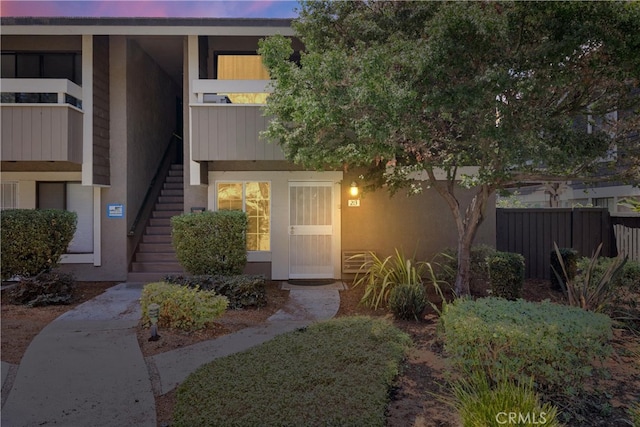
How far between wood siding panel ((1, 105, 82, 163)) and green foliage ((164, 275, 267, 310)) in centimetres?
388

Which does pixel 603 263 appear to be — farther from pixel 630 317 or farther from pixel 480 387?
pixel 480 387

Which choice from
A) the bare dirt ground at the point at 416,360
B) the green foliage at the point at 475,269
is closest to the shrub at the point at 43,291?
the bare dirt ground at the point at 416,360

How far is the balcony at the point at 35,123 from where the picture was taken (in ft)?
27.5

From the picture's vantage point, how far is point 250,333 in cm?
575

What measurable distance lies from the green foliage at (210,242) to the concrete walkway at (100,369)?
4.58 ft

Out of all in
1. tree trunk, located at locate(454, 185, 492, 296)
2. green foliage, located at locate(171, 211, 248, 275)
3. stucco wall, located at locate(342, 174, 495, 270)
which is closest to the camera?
tree trunk, located at locate(454, 185, 492, 296)

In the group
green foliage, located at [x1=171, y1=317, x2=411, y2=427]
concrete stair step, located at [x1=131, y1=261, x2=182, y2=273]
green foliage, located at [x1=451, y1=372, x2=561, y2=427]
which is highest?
concrete stair step, located at [x1=131, y1=261, x2=182, y2=273]

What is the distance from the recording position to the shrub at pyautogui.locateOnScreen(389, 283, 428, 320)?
6.29m

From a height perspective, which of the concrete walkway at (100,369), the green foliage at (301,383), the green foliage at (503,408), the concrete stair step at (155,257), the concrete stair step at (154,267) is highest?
the concrete stair step at (155,257)

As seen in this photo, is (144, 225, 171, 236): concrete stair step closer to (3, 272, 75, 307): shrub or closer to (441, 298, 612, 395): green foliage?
(3, 272, 75, 307): shrub

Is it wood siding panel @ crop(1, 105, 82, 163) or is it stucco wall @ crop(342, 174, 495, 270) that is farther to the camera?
stucco wall @ crop(342, 174, 495, 270)

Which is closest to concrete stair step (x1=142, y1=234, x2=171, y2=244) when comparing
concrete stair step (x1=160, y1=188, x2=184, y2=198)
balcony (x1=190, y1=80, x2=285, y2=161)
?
concrete stair step (x1=160, y1=188, x2=184, y2=198)

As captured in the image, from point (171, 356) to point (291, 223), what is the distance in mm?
5047

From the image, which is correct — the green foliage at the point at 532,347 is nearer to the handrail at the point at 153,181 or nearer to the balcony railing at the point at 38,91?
the handrail at the point at 153,181
